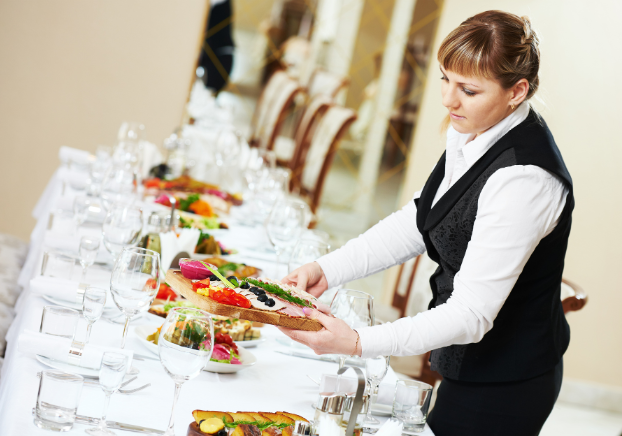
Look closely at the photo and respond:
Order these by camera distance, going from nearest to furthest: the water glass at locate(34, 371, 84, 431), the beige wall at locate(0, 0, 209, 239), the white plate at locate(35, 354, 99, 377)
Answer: the water glass at locate(34, 371, 84, 431)
the white plate at locate(35, 354, 99, 377)
the beige wall at locate(0, 0, 209, 239)

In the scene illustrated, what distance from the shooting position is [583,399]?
14.4ft

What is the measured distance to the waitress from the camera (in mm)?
1242

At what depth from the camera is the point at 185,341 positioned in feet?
3.08

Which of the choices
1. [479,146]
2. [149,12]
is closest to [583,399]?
[479,146]

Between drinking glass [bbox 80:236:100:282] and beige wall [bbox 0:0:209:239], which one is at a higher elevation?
beige wall [bbox 0:0:209:239]

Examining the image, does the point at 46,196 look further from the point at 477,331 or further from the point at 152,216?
the point at 477,331

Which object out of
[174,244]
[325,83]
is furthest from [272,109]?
[174,244]

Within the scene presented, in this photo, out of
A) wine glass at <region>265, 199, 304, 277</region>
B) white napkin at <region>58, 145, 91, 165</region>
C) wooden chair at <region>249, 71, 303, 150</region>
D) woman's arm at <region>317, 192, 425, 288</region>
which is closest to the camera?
woman's arm at <region>317, 192, 425, 288</region>

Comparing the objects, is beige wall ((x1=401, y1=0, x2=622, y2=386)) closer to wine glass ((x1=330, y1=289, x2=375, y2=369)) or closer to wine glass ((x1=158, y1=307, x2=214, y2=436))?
wine glass ((x1=330, y1=289, x2=375, y2=369))

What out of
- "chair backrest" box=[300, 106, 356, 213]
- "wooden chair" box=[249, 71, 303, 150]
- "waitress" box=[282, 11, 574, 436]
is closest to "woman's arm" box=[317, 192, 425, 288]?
"waitress" box=[282, 11, 574, 436]

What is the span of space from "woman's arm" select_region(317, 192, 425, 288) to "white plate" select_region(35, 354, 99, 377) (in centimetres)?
71

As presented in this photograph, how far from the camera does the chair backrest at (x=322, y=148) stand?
4238mm

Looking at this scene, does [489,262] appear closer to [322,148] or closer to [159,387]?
[159,387]

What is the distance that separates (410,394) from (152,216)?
0.90 meters
